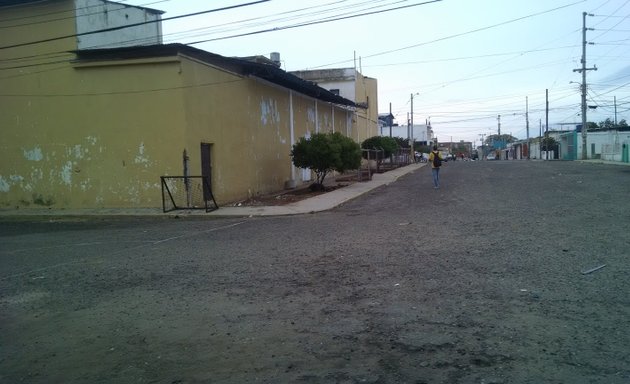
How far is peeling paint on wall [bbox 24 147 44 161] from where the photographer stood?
64.6 feet

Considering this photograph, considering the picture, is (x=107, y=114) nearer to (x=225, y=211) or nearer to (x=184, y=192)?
(x=184, y=192)

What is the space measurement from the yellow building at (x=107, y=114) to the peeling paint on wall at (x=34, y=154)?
0.04m

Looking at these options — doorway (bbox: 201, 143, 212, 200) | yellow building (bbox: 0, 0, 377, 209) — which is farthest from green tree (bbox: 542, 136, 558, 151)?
doorway (bbox: 201, 143, 212, 200)

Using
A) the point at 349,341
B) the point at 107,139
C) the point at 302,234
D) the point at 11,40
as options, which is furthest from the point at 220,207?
the point at 349,341

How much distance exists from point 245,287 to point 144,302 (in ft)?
4.30

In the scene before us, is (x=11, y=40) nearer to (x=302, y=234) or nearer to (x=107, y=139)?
(x=107, y=139)

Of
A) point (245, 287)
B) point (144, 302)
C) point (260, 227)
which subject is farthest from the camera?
point (260, 227)

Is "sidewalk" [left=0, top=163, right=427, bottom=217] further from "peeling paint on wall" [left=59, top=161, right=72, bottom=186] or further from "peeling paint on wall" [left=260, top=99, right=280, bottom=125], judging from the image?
"peeling paint on wall" [left=260, top=99, right=280, bottom=125]

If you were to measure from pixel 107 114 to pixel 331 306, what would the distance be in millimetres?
15354

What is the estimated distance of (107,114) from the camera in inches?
729

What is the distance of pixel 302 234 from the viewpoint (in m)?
11.6

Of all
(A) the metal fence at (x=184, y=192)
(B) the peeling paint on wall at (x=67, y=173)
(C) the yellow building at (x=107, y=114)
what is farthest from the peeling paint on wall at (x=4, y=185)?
(A) the metal fence at (x=184, y=192)

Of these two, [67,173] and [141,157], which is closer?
[141,157]

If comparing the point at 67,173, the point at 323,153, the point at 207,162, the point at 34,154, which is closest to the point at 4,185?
the point at 34,154
